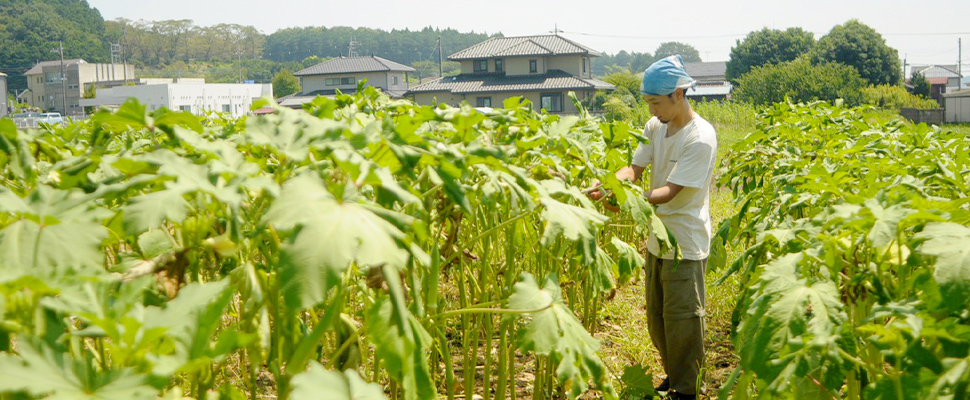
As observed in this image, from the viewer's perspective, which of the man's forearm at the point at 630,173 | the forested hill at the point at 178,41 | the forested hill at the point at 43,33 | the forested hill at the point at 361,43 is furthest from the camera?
the forested hill at the point at 361,43

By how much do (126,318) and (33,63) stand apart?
110514mm

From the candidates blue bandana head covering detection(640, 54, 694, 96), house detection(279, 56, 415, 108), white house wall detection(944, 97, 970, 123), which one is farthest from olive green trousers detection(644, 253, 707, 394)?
house detection(279, 56, 415, 108)

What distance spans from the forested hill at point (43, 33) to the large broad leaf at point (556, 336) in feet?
334

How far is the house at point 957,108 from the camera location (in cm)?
4666

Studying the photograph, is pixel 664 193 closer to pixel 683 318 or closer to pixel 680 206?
pixel 680 206

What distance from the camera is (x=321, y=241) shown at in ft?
3.88

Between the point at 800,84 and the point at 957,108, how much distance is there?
794 cm

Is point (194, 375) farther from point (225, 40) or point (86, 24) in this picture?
point (225, 40)

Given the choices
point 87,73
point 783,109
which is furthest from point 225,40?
point 783,109

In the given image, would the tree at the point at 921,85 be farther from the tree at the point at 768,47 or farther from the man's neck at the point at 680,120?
the man's neck at the point at 680,120

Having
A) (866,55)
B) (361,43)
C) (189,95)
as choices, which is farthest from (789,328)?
(361,43)

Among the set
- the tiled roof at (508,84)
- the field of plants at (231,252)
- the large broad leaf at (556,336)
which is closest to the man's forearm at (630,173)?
the field of plants at (231,252)

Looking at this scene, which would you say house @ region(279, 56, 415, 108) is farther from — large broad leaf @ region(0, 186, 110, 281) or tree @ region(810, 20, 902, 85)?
large broad leaf @ region(0, 186, 110, 281)

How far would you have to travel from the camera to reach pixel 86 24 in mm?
119625
